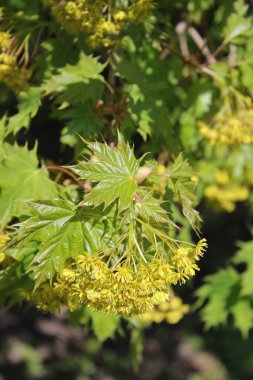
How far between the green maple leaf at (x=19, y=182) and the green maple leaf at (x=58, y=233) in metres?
0.31

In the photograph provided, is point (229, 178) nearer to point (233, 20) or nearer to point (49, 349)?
point (233, 20)

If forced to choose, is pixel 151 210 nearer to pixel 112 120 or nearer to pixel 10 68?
pixel 112 120

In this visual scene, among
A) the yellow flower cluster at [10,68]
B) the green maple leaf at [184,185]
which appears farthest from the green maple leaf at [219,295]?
the yellow flower cluster at [10,68]

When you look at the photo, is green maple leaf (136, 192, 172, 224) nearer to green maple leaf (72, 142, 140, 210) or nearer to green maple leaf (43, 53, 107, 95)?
green maple leaf (72, 142, 140, 210)

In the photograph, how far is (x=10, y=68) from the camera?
8.19ft

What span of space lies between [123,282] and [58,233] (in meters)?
0.32

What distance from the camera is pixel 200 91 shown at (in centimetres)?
302

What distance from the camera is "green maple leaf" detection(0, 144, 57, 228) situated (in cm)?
220

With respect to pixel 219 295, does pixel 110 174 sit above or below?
above

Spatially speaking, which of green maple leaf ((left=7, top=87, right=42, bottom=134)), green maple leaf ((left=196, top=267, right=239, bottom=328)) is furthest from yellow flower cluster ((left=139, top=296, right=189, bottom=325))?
green maple leaf ((left=7, top=87, right=42, bottom=134))

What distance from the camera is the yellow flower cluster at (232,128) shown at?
2.61 meters

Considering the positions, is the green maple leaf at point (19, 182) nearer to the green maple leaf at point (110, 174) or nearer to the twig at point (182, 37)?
the green maple leaf at point (110, 174)

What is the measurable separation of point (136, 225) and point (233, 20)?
1551 mm

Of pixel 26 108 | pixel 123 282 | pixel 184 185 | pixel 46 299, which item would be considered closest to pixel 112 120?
pixel 26 108
